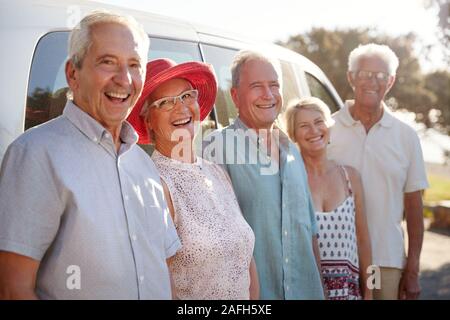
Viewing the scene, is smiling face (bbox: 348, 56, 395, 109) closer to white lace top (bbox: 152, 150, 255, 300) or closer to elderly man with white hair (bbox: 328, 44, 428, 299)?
elderly man with white hair (bbox: 328, 44, 428, 299)

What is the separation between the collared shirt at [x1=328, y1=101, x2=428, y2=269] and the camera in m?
3.35

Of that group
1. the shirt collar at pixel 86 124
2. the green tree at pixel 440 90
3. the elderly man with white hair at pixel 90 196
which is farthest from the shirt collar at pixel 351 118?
the green tree at pixel 440 90

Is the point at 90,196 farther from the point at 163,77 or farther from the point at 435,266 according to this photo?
the point at 435,266

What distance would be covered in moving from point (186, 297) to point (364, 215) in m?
1.29

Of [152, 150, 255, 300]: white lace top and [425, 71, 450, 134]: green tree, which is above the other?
[425, 71, 450, 134]: green tree

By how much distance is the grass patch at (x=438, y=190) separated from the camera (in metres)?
16.3

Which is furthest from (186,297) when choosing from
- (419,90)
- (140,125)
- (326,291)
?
(419,90)

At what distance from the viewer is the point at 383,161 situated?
133 inches

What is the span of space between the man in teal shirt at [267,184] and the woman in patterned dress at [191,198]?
207 mm

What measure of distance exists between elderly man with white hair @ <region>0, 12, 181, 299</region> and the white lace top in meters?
0.15

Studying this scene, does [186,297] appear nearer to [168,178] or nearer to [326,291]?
[168,178]

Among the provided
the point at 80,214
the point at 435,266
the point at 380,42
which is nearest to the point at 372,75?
the point at 80,214

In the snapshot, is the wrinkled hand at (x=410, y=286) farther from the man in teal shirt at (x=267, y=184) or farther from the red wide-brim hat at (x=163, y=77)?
the red wide-brim hat at (x=163, y=77)

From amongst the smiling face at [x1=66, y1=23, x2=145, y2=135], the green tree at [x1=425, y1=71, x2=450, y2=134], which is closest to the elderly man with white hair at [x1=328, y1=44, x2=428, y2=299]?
the smiling face at [x1=66, y1=23, x2=145, y2=135]
